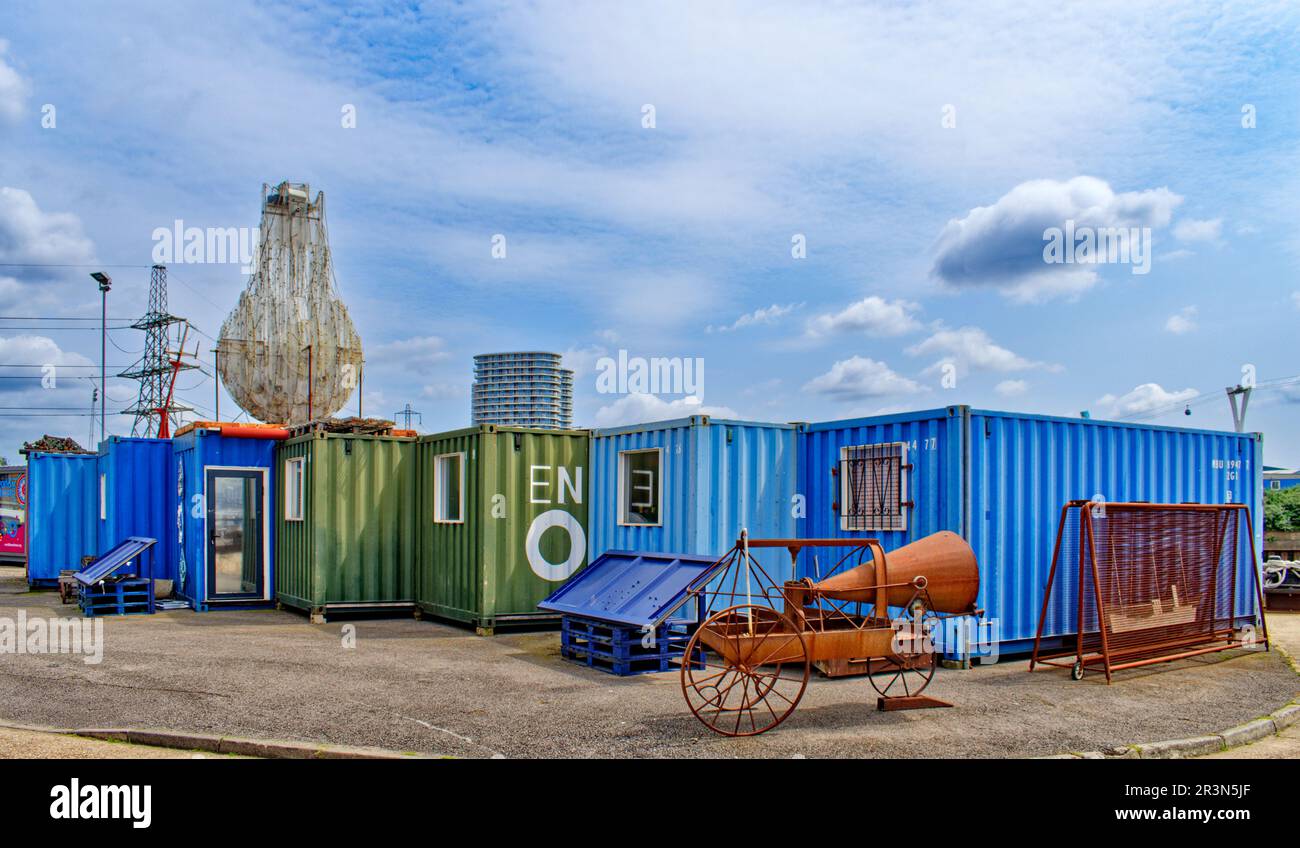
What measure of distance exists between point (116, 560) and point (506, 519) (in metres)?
7.38

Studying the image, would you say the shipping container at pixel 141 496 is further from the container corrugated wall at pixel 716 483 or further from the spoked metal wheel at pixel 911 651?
the spoked metal wheel at pixel 911 651

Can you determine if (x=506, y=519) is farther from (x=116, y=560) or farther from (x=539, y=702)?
(x=116, y=560)

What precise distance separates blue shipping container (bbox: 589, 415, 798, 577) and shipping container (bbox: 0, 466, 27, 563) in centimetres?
2412

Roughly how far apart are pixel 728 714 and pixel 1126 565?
5828 mm

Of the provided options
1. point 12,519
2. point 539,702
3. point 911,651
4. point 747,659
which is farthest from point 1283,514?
point 12,519

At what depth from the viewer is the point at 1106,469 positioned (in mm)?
13375

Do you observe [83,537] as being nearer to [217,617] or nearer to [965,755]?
[217,617]

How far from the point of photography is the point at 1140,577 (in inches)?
466

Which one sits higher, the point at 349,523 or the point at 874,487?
the point at 874,487

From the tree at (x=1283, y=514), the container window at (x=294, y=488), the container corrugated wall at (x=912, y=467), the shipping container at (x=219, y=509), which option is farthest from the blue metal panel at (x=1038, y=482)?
the tree at (x=1283, y=514)

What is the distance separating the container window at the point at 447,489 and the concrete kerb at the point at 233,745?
7.74m

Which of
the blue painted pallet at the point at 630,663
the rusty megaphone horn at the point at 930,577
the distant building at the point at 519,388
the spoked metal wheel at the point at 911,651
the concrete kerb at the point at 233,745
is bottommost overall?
the blue painted pallet at the point at 630,663

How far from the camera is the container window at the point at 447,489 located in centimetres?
1563
